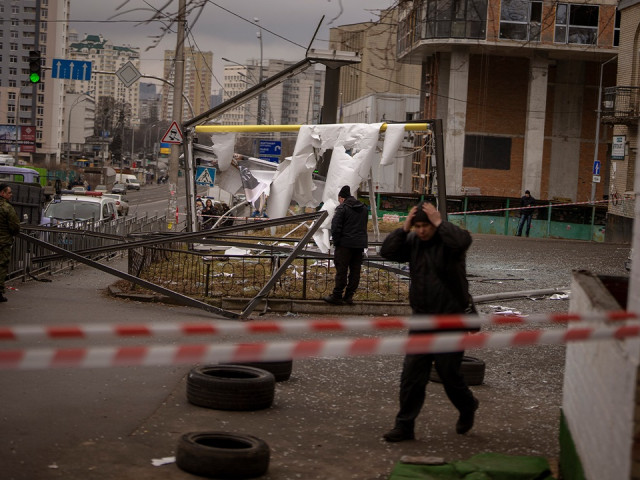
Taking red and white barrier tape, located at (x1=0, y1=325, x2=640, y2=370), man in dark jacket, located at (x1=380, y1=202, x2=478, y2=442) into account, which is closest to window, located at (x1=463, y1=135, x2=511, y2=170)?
man in dark jacket, located at (x1=380, y1=202, x2=478, y2=442)

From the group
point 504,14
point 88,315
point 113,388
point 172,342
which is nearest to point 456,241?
point 113,388

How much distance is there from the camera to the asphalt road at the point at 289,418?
20.8ft

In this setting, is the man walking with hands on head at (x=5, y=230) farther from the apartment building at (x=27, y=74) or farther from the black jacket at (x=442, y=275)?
the apartment building at (x=27, y=74)

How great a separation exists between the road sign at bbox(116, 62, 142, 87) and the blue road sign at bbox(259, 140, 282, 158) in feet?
39.0

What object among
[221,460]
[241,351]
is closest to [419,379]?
[221,460]

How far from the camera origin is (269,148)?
40000 mm

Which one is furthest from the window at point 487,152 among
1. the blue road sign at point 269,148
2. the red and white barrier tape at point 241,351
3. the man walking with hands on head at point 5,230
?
the red and white barrier tape at point 241,351

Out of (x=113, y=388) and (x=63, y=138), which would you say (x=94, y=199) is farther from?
(x=63, y=138)

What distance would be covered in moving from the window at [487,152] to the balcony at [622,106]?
1584 cm

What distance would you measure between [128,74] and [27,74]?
12443 centimetres

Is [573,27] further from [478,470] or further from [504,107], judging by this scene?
[478,470]

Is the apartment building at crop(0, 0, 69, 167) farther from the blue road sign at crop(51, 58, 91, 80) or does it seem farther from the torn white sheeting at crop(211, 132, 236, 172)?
the torn white sheeting at crop(211, 132, 236, 172)

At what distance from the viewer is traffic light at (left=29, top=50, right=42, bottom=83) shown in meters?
24.8

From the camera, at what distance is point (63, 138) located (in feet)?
512
